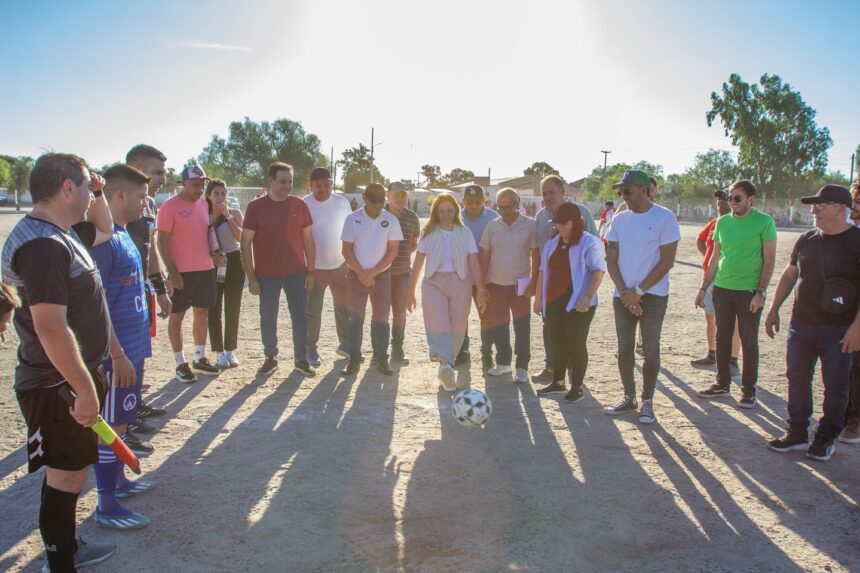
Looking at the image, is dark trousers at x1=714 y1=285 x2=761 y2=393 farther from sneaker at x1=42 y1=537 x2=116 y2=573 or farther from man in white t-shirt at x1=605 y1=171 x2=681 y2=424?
sneaker at x1=42 y1=537 x2=116 y2=573

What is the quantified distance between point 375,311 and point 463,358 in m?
1.31

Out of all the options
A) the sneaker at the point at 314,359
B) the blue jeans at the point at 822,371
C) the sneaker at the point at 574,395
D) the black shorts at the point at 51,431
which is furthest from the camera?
the sneaker at the point at 314,359

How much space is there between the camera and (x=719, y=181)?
3351 inches

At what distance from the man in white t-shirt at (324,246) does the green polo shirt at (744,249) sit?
4.23m

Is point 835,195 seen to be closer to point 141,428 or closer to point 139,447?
point 139,447

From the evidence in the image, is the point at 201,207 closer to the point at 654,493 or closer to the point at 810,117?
the point at 654,493

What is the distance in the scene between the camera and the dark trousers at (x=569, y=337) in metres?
5.85

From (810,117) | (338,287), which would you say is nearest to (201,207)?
(338,287)

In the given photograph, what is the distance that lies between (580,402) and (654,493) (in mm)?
1979

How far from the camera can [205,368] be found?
6672 mm

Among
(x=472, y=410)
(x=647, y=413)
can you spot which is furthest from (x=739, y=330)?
(x=472, y=410)

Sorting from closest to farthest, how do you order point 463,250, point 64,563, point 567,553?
point 64,563 → point 567,553 → point 463,250

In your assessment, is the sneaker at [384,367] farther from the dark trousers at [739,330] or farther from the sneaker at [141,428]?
the dark trousers at [739,330]

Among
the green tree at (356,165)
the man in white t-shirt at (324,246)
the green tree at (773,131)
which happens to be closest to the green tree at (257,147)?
the green tree at (356,165)
